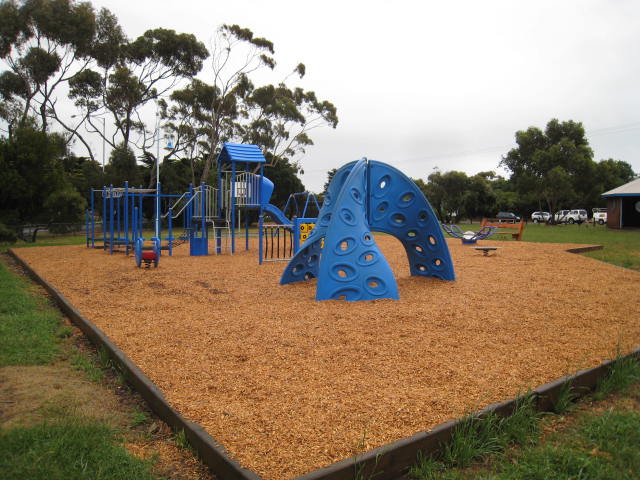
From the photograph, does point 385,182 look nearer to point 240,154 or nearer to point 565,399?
point 565,399

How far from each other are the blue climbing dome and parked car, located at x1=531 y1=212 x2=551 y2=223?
161 ft

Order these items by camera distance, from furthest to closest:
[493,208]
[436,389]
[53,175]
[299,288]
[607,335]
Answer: [493,208] < [53,175] < [299,288] < [607,335] < [436,389]

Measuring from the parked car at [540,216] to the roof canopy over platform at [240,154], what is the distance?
46126 mm

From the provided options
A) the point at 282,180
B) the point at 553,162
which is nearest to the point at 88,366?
the point at 282,180

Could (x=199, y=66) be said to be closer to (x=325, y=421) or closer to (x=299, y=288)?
(x=299, y=288)

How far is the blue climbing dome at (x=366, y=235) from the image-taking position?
283 inches

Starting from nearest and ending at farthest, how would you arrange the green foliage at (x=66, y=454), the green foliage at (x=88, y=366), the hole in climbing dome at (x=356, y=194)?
the green foliage at (x=66, y=454) < the green foliage at (x=88, y=366) < the hole in climbing dome at (x=356, y=194)

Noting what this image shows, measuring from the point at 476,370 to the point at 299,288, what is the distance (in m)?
4.75

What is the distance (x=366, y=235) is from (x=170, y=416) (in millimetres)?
4791

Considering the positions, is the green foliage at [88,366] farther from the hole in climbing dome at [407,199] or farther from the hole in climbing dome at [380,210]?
the hole in climbing dome at [407,199]

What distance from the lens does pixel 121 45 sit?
115 feet

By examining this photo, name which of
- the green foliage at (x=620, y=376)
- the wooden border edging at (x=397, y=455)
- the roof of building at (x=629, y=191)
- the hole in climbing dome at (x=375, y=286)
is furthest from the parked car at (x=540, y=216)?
the wooden border edging at (x=397, y=455)

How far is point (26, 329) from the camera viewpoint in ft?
18.4

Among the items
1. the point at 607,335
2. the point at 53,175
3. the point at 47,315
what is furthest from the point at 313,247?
the point at 53,175
